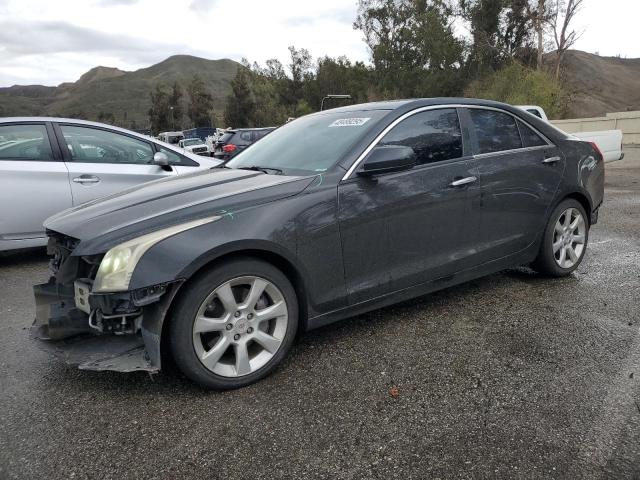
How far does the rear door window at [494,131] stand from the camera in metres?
3.82

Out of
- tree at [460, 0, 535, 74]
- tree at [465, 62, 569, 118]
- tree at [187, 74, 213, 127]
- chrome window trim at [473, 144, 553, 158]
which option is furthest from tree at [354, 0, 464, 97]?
chrome window trim at [473, 144, 553, 158]

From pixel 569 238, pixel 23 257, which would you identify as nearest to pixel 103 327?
pixel 569 238

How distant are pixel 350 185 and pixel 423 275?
85cm

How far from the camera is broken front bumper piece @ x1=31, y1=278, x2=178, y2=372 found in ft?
8.20

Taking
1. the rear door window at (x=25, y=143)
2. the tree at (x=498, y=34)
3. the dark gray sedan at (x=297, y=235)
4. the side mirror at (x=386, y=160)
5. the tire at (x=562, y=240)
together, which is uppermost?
the tree at (x=498, y=34)

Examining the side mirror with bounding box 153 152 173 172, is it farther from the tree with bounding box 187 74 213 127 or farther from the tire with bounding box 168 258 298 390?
the tree with bounding box 187 74 213 127

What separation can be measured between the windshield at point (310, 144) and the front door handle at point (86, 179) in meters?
2.25

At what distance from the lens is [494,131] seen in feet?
12.9

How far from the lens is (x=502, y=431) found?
234 cm

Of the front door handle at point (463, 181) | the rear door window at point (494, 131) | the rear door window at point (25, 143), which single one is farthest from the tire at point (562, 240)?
the rear door window at point (25, 143)

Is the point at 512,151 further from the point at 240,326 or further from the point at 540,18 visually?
the point at 540,18

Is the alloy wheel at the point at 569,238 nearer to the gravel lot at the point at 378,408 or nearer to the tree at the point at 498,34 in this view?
the gravel lot at the point at 378,408

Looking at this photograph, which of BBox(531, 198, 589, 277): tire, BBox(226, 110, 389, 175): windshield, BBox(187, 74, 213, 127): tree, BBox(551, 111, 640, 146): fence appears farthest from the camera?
BBox(187, 74, 213, 127): tree

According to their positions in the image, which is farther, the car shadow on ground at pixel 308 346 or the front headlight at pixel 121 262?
the car shadow on ground at pixel 308 346
